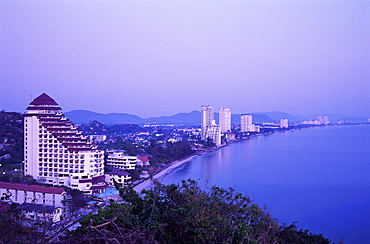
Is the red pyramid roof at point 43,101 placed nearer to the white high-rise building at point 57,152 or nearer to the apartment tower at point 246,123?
the white high-rise building at point 57,152

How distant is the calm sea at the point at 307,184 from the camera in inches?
197

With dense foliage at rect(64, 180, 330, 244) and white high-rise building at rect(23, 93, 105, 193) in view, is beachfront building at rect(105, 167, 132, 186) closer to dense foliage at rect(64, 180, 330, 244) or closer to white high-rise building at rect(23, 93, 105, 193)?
white high-rise building at rect(23, 93, 105, 193)

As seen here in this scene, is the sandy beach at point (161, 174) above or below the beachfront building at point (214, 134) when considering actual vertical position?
below

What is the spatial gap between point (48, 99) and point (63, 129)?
0.76 m

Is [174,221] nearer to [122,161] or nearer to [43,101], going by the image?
[43,101]

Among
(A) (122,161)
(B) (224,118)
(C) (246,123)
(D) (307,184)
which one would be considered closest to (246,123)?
(C) (246,123)

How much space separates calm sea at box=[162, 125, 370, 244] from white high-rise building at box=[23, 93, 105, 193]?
2.11 meters

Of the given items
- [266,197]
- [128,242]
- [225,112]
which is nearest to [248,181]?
[266,197]

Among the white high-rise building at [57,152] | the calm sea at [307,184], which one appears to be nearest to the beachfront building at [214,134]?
the calm sea at [307,184]

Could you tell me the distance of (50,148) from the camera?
6.34 meters

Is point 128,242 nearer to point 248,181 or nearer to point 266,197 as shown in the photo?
point 266,197

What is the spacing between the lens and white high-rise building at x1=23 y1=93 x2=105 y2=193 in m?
6.11

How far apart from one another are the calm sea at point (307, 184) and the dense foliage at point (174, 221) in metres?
0.62

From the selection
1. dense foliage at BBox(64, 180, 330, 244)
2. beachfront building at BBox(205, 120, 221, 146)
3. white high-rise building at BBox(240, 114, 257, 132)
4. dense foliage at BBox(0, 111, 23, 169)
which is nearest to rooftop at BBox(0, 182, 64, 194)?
dense foliage at BBox(0, 111, 23, 169)
